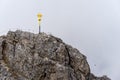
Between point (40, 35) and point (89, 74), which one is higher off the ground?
point (40, 35)

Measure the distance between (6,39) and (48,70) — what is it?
1620cm

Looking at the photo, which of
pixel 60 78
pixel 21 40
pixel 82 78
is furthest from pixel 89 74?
pixel 21 40

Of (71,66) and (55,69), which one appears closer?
(55,69)

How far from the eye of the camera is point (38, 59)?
123062 millimetres

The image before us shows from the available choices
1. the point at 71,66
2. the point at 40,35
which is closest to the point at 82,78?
the point at 71,66

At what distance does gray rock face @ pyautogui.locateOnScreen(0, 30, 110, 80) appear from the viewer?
121 meters

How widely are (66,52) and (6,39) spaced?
18.0 meters

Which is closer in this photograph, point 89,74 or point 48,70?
point 48,70

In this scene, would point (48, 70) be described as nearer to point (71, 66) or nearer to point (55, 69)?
point (55, 69)

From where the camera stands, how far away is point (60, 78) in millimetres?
121375

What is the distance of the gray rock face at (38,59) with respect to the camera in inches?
4774

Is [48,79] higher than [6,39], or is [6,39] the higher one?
[6,39]

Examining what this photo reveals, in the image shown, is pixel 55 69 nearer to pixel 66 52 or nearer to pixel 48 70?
pixel 48 70

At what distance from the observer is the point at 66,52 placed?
130 meters
